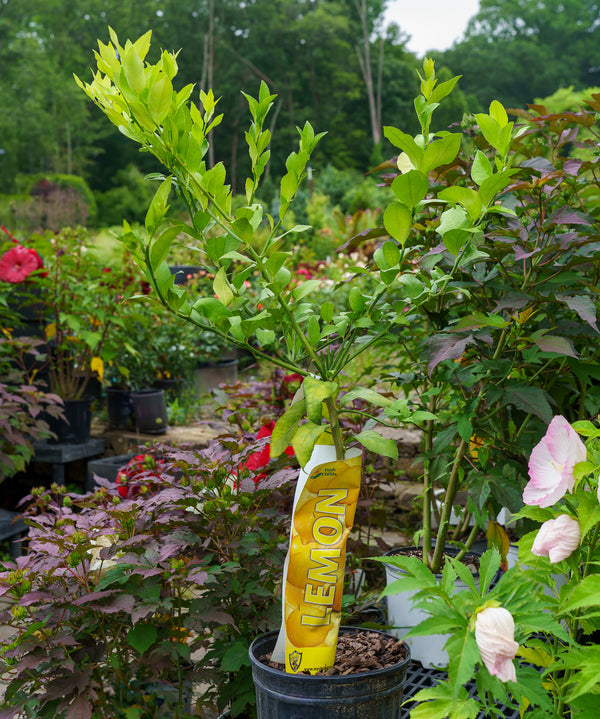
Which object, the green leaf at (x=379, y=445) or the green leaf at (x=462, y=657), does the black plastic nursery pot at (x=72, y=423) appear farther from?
the green leaf at (x=462, y=657)

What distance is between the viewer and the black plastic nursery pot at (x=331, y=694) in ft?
3.53

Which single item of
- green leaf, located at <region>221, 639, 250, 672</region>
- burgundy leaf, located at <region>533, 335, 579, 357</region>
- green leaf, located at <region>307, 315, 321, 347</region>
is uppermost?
green leaf, located at <region>307, 315, 321, 347</region>

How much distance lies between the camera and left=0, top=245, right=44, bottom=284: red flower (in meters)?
3.60

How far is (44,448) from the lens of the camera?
3695 millimetres

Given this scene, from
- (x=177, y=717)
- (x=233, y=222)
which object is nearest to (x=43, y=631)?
(x=177, y=717)

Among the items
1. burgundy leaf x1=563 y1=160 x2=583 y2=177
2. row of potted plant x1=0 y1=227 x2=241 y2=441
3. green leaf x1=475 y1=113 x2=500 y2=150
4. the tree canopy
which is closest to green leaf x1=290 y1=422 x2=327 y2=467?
green leaf x1=475 y1=113 x2=500 y2=150

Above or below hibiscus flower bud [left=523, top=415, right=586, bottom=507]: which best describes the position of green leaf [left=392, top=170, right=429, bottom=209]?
above

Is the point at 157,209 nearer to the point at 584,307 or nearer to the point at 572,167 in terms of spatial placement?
the point at 584,307

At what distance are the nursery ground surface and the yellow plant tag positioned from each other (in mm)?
70

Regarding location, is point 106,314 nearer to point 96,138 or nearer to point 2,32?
point 96,138

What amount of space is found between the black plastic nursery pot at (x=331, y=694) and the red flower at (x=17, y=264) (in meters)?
3.04

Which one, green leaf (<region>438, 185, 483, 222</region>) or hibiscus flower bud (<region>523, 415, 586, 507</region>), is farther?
green leaf (<region>438, 185, 483, 222</region>)

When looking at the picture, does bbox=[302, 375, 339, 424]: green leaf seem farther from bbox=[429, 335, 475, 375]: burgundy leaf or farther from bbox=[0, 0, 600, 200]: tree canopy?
bbox=[0, 0, 600, 200]: tree canopy

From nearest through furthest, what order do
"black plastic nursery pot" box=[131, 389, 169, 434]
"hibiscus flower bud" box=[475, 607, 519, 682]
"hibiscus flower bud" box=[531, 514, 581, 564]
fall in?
"hibiscus flower bud" box=[475, 607, 519, 682] → "hibiscus flower bud" box=[531, 514, 581, 564] → "black plastic nursery pot" box=[131, 389, 169, 434]
